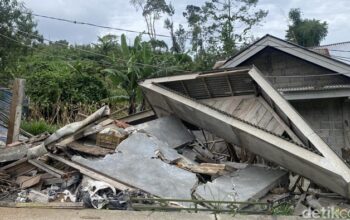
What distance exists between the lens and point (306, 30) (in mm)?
32344

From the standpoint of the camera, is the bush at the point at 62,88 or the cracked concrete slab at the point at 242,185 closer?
the cracked concrete slab at the point at 242,185

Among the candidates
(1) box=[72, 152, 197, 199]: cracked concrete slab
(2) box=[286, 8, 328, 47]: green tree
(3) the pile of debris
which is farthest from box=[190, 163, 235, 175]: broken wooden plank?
(2) box=[286, 8, 328, 47]: green tree

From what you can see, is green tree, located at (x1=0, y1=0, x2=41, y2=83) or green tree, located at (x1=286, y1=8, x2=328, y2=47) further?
green tree, located at (x1=286, y1=8, x2=328, y2=47)

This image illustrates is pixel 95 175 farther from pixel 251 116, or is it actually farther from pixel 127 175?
pixel 251 116

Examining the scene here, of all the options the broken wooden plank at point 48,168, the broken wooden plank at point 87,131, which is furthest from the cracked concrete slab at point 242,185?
the broken wooden plank at point 87,131

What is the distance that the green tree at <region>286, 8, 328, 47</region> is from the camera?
104 ft

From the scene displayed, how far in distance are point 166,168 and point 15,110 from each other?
399 centimetres

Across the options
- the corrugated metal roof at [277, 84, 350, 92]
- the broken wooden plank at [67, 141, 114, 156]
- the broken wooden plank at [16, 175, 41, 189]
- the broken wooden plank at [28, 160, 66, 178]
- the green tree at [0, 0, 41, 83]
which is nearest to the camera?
the broken wooden plank at [16, 175, 41, 189]

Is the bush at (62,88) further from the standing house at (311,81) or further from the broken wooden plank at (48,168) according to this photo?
the broken wooden plank at (48,168)

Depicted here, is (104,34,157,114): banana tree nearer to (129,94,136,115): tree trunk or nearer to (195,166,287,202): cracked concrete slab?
(129,94,136,115): tree trunk

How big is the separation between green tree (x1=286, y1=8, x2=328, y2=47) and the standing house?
19.9m

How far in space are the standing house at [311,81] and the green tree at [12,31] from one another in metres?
7.18

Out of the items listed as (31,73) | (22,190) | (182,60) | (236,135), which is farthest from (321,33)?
(22,190)

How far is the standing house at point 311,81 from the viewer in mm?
11164
